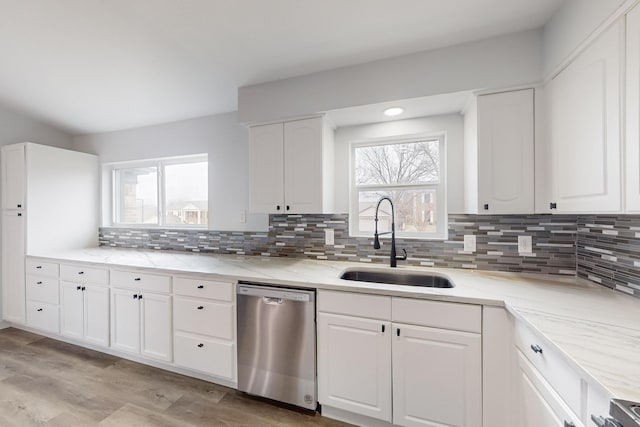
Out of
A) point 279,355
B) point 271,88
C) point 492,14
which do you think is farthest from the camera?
point 271,88

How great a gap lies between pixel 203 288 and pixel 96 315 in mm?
1326

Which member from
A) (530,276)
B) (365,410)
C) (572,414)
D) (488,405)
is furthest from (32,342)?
(530,276)

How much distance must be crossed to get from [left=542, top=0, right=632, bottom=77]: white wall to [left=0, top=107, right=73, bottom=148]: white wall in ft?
16.9

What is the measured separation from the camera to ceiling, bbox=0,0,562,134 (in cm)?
160

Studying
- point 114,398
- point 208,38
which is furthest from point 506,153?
point 114,398

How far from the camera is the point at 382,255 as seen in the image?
2.30 m

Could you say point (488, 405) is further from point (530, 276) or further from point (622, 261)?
point (622, 261)

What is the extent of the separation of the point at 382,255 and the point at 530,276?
1.02 meters

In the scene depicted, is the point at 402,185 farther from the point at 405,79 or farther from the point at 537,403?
the point at 537,403

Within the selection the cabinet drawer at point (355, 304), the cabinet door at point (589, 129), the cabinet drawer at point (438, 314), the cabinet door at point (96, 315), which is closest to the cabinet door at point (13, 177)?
the cabinet door at point (96, 315)

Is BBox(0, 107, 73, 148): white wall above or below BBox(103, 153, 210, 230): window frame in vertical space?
above

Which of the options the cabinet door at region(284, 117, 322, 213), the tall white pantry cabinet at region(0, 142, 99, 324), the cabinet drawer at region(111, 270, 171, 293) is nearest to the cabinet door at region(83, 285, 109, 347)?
the cabinet drawer at region(111, 270, 171, 293)

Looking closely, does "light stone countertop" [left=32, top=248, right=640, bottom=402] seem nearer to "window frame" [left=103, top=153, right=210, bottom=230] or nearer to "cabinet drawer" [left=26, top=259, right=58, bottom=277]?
"cabinet drawer" [left=26, top=259, right=58, bottom=277]

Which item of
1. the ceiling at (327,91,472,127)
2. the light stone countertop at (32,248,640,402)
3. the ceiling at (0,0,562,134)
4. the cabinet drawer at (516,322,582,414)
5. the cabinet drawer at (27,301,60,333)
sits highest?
the ceiling at (0,0,562,134)
